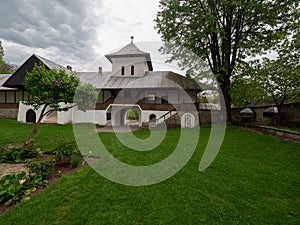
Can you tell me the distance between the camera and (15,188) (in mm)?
3309

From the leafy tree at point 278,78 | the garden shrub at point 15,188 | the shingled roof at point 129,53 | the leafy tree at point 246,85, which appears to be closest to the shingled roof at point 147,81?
Answer: the shingled roof at point 129,53

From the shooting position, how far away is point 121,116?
17641 millimetres

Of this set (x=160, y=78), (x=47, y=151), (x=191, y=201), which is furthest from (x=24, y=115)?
(x=191, y=201)

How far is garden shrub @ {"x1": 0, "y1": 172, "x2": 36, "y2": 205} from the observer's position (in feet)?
10.3

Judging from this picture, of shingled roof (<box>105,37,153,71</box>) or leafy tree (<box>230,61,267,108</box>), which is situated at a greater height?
shingled roof (<box>105,37,153,71</box>)

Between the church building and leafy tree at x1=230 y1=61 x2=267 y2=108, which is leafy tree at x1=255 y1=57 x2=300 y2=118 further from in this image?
the church building

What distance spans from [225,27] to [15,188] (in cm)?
1517

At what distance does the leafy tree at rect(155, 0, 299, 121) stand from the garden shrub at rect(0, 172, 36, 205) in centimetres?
1224

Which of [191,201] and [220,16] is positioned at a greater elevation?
[220,16]

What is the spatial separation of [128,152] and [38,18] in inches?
366

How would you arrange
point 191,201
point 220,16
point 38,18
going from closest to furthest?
point 191,201 → point 38,18 → point 220,16

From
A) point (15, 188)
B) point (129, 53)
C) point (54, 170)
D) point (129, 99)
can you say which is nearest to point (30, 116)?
point (129, 99)

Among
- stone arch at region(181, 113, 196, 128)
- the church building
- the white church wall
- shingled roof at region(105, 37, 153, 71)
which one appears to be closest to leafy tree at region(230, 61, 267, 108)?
the church building

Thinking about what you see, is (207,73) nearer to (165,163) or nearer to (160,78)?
(160,78)
